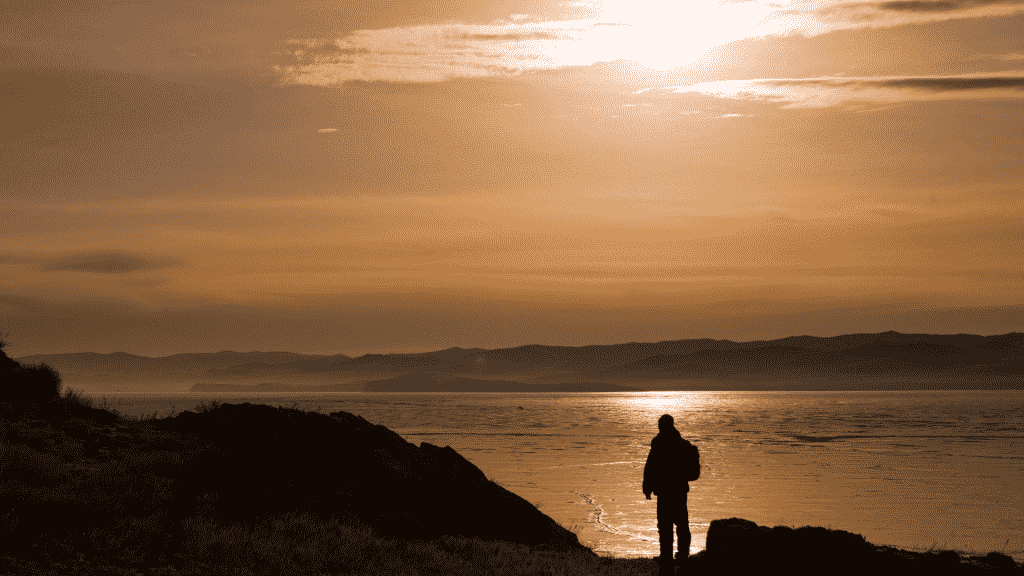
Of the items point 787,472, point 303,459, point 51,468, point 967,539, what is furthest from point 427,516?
point 787,472

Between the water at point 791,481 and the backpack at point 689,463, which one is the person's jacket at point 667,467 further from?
the water at point 791,481

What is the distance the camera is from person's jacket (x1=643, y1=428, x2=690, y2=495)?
42.0 feet

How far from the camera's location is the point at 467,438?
175ft

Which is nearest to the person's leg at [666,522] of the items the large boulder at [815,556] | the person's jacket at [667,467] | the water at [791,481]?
A: the person's jacket at [667,467]

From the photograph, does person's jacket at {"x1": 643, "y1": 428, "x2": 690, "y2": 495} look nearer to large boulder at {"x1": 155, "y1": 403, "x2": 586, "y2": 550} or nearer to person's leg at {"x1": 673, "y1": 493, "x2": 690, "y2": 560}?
person's leg at {"x1": 673, "y1": 493, "x2": 690, "y2": 560}

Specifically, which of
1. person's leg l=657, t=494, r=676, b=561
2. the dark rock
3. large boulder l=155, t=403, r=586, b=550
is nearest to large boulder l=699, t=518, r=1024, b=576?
the dark rock

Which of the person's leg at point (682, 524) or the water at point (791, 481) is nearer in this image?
the person's leg at point (682, 524)

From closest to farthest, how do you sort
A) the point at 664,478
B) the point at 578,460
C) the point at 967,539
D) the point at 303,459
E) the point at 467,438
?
1. the point at 664,478
2. the point at 303,459
3. the point at 967,539
4. the point at 578,460
5. the point at 467,438

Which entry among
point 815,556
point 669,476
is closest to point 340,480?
point 669,476

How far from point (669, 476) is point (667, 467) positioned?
13cm

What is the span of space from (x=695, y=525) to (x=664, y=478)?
10681mm

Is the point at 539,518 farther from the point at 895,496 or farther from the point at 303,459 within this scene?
the point at 895,496

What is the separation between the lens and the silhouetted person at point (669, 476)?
1280 centimetres

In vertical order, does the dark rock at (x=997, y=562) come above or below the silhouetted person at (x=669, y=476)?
below
